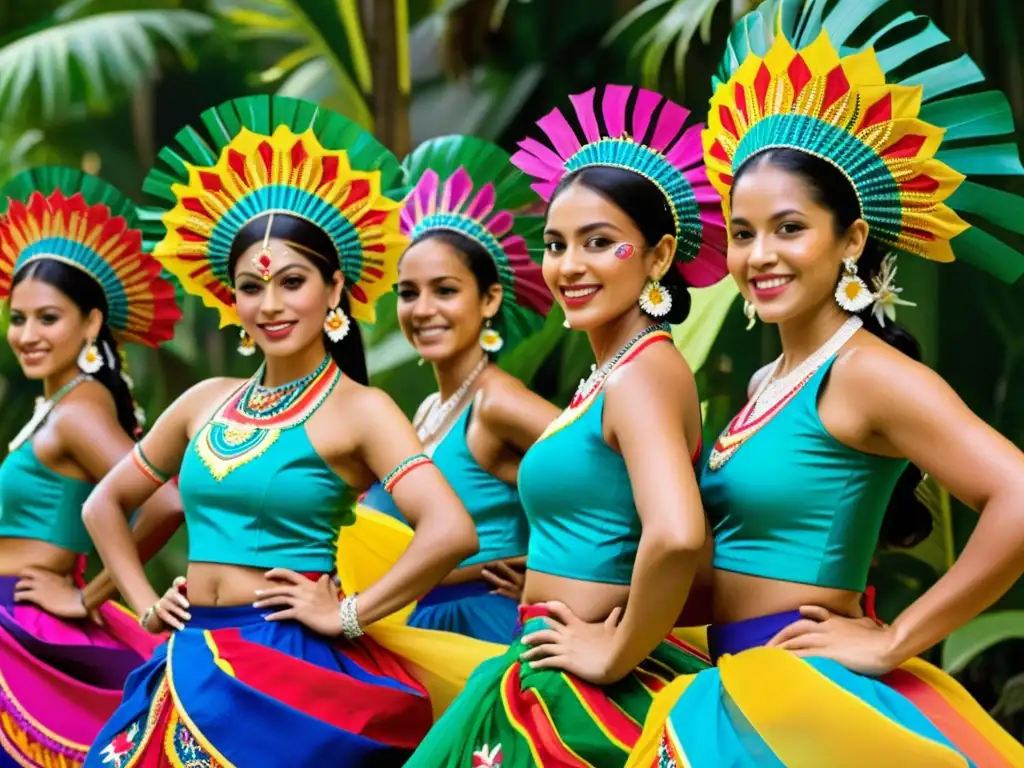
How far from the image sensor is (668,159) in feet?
8.46

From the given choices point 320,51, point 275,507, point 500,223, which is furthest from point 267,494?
point 320,51

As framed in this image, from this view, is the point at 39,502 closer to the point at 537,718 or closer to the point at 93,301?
the point at 93,301

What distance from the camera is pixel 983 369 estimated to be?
436 cm

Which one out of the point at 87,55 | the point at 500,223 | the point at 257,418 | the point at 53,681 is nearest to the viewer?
the point at 257,418

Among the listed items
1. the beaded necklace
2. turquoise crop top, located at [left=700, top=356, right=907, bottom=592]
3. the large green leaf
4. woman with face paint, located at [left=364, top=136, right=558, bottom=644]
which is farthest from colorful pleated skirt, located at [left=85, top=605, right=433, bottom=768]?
the large green leaf

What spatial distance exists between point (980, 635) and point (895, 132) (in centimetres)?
241

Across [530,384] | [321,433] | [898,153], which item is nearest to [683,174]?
[898,153]

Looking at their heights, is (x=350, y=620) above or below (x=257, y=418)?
below

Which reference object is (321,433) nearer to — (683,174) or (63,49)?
(683,174)

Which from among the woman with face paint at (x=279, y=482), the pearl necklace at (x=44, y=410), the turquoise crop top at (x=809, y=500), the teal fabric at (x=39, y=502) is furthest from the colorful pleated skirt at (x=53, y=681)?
the turquoise crop top at (x=809, y=500)

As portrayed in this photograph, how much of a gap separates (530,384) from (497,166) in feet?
4.51

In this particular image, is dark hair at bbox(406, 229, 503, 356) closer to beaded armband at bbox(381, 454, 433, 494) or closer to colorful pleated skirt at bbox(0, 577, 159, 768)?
beaded armband at bbox(381, 454, 433, 494)

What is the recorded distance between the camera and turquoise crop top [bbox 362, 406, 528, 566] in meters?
3.45

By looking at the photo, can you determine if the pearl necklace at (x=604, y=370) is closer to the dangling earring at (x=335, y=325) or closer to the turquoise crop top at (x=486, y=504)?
the dangling earring at (x=335, y=325)
